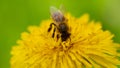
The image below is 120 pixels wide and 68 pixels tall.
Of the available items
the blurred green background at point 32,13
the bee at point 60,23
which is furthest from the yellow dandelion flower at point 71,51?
the blurred green background at point 32,13

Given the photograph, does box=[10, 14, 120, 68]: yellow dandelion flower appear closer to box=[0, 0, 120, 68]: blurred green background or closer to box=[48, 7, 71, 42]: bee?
box=[48, 7, 71, 42]: bee

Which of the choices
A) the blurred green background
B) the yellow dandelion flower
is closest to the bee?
the yellow dandelion flower

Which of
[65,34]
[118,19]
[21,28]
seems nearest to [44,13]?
[21,28]

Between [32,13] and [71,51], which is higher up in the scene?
[32,13]

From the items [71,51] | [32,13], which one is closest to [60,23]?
[71,51]

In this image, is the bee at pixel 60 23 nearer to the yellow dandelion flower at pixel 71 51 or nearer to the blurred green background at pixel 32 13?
the yellow dandelion flower at pixel 71 51

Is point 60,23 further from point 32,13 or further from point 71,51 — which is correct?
point 32,13
